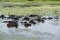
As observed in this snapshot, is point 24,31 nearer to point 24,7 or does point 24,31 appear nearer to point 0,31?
point 0,31

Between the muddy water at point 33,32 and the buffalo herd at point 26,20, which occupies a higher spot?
the buffalo herd at point 26,20

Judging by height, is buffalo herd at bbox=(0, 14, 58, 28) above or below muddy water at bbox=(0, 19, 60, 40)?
above

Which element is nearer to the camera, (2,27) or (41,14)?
(2,27)

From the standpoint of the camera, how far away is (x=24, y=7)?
136cm

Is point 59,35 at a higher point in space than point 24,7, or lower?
lower

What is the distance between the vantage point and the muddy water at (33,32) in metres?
1.05

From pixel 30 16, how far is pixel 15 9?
0.53 ft

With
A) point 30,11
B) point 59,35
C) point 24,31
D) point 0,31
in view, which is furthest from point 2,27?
point 59,35

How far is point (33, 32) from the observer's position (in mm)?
1079

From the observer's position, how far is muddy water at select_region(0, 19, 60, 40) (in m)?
1.05

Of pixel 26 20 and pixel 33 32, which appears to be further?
pixel 26 20

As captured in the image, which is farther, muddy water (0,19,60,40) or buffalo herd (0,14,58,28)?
buffalo herd (0,14,58,28)

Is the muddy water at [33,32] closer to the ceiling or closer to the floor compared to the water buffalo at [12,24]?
closer to the floor

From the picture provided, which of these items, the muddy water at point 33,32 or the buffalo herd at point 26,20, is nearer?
the muddy water at point 33,32
